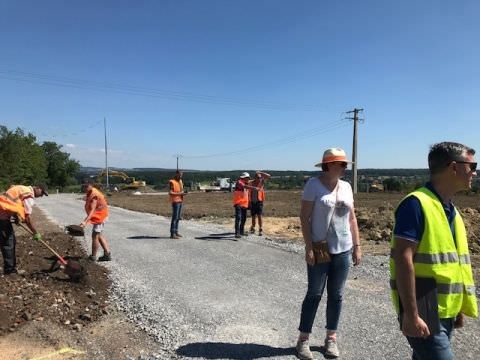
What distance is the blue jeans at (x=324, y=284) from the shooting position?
4.32m

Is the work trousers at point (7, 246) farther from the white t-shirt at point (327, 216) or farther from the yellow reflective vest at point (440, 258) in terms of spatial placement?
the yellow reflective vest at point (440, 258)

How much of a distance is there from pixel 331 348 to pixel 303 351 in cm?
29

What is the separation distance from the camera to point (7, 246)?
7832 millimetres

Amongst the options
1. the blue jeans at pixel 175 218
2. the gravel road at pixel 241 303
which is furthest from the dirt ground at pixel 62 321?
the blue jeans at pixel 175 218

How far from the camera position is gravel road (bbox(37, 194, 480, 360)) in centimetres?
476

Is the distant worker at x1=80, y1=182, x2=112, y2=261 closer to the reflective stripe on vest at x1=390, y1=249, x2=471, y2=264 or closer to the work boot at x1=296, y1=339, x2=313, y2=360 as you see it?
the work boot at x1=296, y1=339, x2=313, y2=360

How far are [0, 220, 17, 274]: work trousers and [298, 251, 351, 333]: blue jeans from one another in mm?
Result: 5512

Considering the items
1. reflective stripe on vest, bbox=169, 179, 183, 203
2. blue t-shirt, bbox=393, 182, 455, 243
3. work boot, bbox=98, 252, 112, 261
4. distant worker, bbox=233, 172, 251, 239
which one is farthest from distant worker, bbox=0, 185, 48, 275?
blue t-shirt, bbox=393, 182, 455, 243

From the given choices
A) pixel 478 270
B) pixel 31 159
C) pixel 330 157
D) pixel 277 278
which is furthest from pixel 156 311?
pixel 31 159

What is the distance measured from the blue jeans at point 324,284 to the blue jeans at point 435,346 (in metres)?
1.62

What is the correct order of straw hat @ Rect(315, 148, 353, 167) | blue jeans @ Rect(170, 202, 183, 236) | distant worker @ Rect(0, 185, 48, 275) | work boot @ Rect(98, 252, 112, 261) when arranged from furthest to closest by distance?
blue jeans @ Rect(170, 202, 183, 236) < work boot @ Rect(98, 252, 112, 261) < distant worker @ Rect(0, 185, 48, 275) < straw hat @ Rect(315, 148, 353, 167)

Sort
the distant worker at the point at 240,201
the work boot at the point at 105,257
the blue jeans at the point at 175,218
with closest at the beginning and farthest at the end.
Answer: the work boot at the point at 105,257
the distant worker at the point at 240,201
the blue jeans at the point at 175,218

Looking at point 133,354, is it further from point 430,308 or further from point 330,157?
point 430,308

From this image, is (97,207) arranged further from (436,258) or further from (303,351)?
(436,258)
